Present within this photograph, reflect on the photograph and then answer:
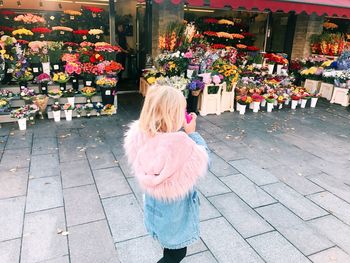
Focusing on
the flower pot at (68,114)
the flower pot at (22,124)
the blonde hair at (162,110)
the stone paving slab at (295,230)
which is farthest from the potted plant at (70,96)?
the blonde hair at (162,110)

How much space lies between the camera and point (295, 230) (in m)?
3.31

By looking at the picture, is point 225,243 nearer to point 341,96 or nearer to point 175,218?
point 175,218

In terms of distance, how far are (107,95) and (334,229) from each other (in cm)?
558

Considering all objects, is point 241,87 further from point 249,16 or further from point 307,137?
point 249,16

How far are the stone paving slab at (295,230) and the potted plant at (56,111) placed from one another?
16.3ft

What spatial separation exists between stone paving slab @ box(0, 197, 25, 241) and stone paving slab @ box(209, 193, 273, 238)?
229 cm

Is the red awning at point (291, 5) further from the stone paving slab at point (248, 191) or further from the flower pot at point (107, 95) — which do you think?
the stone paving slab at point (248, 191)

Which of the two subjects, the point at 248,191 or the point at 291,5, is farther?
the point at 291,5

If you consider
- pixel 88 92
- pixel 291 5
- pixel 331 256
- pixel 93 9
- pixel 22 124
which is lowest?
pixel 331 256

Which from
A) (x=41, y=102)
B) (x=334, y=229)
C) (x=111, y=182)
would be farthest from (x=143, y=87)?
(x=334, y=229)

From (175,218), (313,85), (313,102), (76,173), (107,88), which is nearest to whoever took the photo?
(175,218)

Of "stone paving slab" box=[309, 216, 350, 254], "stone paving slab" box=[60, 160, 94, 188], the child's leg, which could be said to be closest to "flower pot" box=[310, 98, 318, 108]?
"stone paving slab" box=[309, 216, 350, 254]

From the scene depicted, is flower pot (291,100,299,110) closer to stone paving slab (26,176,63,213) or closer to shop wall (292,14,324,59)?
shop wall (292,14,324,59)

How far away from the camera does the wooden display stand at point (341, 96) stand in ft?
30.1
